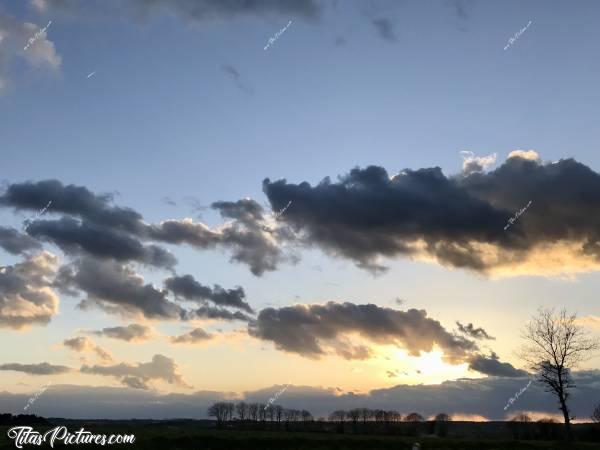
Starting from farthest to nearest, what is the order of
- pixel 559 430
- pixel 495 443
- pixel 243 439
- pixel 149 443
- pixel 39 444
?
pixel 559 430 → pixel 495 443 → pixel 243 439 → pixel 149 443 → pixel 39 444

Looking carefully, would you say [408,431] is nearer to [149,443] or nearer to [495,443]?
[495,443]

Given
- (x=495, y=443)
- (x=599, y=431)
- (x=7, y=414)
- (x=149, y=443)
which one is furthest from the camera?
(x=7, y=414)

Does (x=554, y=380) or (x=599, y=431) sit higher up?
(x=554, y=380)

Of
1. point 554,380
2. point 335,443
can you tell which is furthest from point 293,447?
point 554,380

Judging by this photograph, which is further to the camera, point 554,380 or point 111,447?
A: point 554,380

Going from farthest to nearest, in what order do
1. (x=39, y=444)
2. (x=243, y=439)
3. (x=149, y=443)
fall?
(x=243, y=439) < (x=149, y=443) < (x=39, y=444)

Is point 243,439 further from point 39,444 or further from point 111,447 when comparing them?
point 39,444

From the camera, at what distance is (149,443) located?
59.8 m

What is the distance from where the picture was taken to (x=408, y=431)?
164125 mm

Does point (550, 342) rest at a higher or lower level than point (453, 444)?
higher

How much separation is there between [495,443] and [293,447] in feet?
102

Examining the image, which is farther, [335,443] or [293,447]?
[335,443]

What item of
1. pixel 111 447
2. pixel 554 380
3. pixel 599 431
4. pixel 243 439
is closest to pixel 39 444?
pixel 111 447

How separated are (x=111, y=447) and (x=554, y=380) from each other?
5703 centimetres
